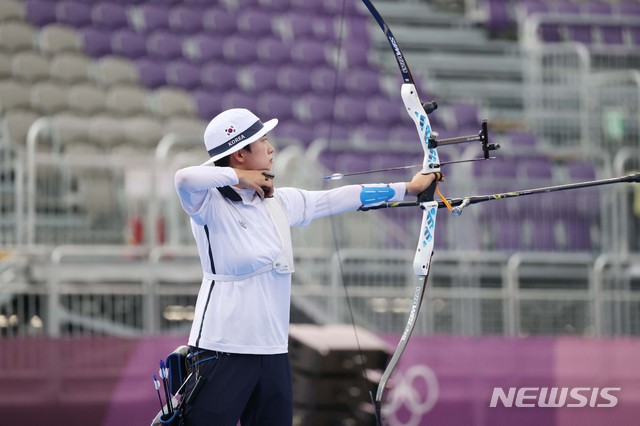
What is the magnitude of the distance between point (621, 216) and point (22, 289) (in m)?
4.25

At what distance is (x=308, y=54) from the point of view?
454 inches

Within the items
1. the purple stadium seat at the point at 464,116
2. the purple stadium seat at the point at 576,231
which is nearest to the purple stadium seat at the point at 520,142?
the purple stadium seat at the point at 464,116

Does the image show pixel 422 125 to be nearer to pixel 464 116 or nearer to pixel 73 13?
pixel 464 116

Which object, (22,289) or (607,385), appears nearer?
(607,385)

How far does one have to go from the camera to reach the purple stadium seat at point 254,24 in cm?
1164

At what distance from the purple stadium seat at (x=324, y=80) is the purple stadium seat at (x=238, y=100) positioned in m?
0.79

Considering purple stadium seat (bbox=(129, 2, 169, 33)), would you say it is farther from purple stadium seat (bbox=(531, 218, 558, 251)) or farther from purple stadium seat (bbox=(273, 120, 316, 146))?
purple stadium seat (bbox=(531, 218, 558, 251))

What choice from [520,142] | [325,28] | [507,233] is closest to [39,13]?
[325,28]

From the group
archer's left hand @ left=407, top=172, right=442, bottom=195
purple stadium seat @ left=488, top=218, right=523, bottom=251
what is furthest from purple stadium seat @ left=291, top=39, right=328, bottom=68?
archer's left hand @ left=407, top=172, right=442, bottom=195

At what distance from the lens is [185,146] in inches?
357

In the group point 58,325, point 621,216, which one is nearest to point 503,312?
point 621,216

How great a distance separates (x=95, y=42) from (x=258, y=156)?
750 centimetres

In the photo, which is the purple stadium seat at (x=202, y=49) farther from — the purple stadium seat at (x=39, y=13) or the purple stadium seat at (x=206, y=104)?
the purple stadium seat at (x=39, y=13)

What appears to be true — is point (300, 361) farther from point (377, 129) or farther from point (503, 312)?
point (377, 129)
